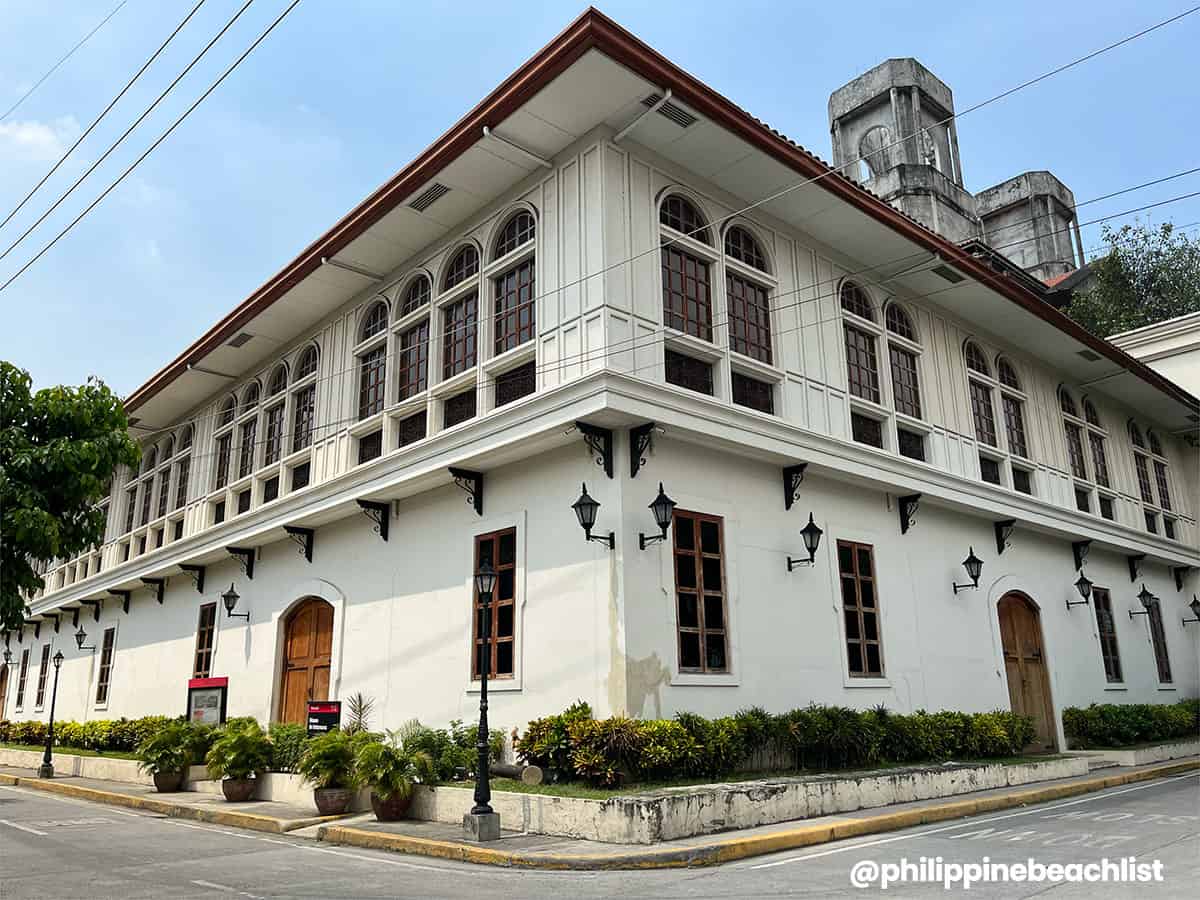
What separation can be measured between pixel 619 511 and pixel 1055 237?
1555 inches

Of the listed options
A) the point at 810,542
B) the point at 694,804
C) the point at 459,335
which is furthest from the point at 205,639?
the point at 694,804

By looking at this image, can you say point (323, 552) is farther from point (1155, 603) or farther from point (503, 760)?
point (1155, 603)

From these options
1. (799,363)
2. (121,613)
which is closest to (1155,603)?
(799,363)

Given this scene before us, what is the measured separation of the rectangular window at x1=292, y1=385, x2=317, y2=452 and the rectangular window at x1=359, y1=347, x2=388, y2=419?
141 centimetres

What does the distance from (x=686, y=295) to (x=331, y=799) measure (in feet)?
26.6

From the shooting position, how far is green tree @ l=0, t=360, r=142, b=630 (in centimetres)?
1346

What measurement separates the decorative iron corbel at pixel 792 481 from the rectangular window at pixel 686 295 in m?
2.30

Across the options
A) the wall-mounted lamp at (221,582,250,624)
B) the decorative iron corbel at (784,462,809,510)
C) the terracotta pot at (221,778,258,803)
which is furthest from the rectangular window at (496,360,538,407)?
the wall-mounted lamp at (221,582,250,624)

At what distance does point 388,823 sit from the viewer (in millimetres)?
10789

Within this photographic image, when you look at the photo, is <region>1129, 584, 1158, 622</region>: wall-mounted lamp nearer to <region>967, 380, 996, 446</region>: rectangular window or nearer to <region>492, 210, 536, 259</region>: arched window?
<region>967, 380, 996, 446</region>: rectangular window

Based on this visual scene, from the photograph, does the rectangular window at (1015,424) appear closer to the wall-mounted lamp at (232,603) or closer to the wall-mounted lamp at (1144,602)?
the wall-mounted lamp at (1144,602)

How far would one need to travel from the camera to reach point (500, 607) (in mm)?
12516

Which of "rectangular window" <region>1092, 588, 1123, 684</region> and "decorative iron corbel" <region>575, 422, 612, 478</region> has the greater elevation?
"decorative iron corbel" <region>575, 422, 612, 478</region>

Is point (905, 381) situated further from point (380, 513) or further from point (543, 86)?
point (380, 513)
